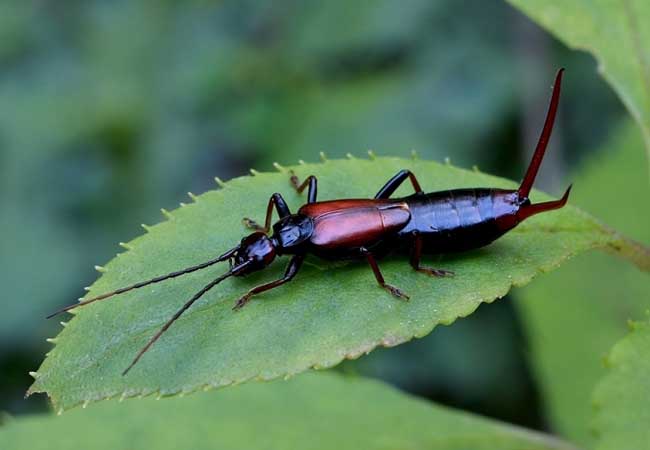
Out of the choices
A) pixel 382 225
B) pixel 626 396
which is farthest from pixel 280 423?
pixel 626 396

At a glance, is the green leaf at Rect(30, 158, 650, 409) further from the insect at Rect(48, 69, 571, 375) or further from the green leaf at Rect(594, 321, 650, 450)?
the green leaf at Rect(594, 321, 650, 450)

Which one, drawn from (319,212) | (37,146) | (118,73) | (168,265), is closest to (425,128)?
(118,73)

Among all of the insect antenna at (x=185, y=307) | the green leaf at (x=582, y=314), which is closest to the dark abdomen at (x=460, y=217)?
the insect antenna at (x=185, y=307)

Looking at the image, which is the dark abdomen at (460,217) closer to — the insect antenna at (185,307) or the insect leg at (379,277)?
the insect leg at (379,277)

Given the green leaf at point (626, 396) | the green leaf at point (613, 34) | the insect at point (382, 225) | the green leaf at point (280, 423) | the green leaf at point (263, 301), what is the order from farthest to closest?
the green leaf at point (280, 423)
the insect at point (382, 225)
the green leaf at point (613, 34)
the green leaf at point (263, 301)
the green leaf at point (626, 396)

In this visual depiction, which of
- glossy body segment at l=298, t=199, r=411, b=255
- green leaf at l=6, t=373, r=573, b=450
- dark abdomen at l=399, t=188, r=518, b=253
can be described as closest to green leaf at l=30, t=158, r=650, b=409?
dark abdomen at l=399, t=188, r=518, b=253

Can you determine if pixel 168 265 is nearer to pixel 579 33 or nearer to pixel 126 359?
pixel 126 359

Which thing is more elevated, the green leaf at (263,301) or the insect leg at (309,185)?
the insect leg at (309,185)
